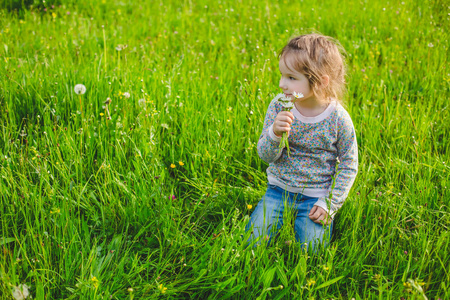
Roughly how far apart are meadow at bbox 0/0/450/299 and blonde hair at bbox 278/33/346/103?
643 millimetres

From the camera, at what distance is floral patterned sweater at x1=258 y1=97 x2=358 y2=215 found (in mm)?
2219

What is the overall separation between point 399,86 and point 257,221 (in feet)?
6.64

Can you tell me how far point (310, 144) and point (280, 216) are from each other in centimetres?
45

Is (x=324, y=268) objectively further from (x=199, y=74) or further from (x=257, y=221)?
(x=199, y=74)

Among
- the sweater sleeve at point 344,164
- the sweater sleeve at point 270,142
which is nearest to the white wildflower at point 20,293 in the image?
the sweater sleeve at point 270,142

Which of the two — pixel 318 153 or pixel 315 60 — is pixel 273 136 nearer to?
pixel 318 153

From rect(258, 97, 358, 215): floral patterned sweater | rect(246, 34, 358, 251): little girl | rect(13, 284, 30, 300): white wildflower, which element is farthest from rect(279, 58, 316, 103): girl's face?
rect(13, 284, 30, 300): white wildflower

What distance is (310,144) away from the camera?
7.44 feet

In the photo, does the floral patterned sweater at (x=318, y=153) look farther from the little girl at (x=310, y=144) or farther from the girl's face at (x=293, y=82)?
the girl's face at (x=293, y=82)

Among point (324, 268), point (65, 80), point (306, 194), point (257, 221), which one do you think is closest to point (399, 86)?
point (306, 194)

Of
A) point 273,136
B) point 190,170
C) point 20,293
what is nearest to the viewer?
point 20,293

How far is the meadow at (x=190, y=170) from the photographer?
1858 millimetres

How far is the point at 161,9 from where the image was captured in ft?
17.2

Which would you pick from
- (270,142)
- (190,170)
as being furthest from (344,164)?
(190,170)
